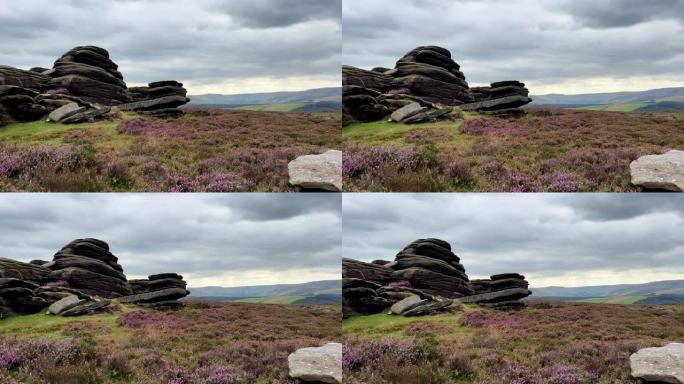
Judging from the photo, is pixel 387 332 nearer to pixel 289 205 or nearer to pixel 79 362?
pixel 289 205

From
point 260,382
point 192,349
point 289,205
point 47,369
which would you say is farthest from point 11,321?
point 289,205

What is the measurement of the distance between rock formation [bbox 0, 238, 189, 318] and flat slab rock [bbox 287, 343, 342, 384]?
165 inches

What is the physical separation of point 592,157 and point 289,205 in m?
8.95

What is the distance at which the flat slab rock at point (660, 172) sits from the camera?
14.6m

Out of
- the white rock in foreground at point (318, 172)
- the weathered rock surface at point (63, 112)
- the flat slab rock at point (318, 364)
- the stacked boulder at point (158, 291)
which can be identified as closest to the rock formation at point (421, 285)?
the flat slab rock at point (318, 364)

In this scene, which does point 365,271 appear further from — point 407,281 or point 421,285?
point 421,285

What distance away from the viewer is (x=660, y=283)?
17.0 m

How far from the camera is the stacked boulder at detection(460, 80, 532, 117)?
18.2 metres

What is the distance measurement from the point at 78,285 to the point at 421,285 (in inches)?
415

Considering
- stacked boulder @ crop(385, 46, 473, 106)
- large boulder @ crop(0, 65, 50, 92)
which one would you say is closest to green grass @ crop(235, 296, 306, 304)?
stacked boulder @ crop(385, 46, 473, 106)

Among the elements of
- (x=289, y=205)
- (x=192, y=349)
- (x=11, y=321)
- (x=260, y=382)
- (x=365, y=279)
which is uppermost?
(x=289, y=205)

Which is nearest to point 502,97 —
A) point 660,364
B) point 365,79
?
point 365,79

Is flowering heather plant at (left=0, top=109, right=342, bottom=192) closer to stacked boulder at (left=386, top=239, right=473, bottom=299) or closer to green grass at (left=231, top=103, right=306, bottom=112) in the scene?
green grass at (left=231, top=103, right=306, bottom=112)

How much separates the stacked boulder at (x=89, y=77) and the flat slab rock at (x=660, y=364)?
1782cm
